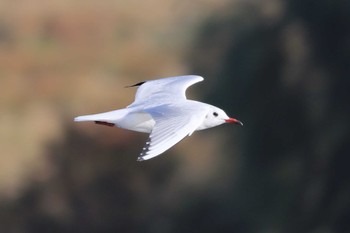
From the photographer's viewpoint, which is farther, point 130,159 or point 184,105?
point 130,159

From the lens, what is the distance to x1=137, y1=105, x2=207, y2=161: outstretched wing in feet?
12.9

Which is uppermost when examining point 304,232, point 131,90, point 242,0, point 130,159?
point 242,0

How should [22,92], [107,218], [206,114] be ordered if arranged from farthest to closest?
1. [107,218]
2. [22,92]
3. [206,114]

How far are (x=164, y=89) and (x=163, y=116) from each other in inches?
32.9

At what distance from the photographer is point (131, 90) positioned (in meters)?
7.84

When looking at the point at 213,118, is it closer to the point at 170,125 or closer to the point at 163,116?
the point at 163,116

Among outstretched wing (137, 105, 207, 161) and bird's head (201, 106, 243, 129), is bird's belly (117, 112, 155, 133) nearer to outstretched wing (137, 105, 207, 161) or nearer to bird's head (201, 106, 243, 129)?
outstretched wing (137, 105, 207, 161)

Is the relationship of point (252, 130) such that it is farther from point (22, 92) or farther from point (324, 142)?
point (22, 92)

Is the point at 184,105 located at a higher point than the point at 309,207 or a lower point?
higher

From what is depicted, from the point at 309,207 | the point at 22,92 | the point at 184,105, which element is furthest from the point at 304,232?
the point at 184,105

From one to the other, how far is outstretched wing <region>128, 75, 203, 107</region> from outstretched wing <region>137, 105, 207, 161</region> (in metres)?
0.42

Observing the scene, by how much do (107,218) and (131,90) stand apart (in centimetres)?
114

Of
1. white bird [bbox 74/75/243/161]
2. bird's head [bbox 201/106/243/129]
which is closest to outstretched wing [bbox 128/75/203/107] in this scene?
white bird [bbox 74/75/243/161]

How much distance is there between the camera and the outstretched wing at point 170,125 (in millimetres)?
3924
